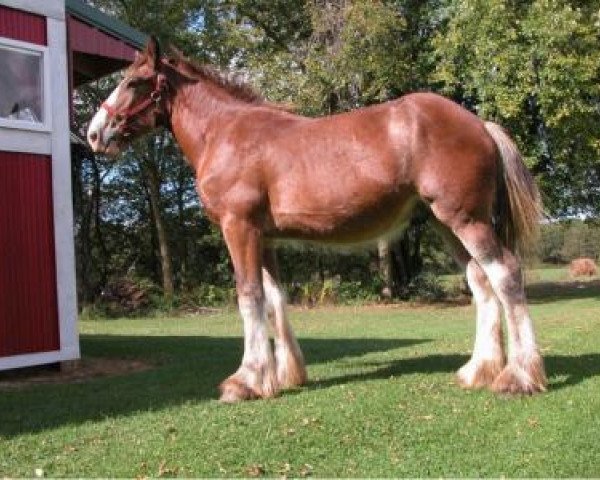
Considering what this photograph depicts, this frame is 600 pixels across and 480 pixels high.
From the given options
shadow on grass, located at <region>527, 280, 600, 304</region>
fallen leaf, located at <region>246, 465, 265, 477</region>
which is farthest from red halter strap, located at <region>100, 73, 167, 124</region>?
shadow on grass, located at <region>527, 280, 600, 304</region>

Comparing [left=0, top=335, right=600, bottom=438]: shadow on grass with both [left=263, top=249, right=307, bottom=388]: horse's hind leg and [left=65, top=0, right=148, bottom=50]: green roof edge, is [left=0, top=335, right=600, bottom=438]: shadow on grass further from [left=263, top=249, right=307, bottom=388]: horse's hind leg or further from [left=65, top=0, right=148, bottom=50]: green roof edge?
[left=65, top=0, right=148, bottom=50]: green roof edge

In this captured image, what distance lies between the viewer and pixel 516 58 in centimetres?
2092

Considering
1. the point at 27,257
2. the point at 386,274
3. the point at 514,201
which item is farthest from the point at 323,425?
the point at 386,274

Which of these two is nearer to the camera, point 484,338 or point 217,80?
point 484,338

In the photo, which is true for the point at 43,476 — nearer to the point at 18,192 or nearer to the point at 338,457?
the point at 338,457

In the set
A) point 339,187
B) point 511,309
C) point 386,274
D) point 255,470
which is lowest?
point 255,470

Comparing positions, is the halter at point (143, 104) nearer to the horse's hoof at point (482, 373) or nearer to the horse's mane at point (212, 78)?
the horse's mane at point (212, 78)

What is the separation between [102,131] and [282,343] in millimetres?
2580

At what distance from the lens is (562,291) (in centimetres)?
2731

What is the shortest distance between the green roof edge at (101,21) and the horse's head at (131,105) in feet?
11.0

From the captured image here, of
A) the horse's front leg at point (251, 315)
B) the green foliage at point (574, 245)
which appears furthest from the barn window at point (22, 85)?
the green foliage at point (574, 245)

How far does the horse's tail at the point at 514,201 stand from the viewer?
20.4ft

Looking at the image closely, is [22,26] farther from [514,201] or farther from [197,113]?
[514,201]

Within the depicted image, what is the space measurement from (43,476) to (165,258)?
970 inches
